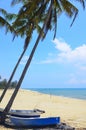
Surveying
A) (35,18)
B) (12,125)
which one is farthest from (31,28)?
(12,125)

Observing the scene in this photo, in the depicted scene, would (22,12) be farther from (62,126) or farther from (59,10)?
(62,126)

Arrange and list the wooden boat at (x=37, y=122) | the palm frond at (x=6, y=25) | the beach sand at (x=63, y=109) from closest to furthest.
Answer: the wooden boat at (x=37, y=122) < the beach sand at (x=63, y=109) < the palm frond at (x=6, y=25)

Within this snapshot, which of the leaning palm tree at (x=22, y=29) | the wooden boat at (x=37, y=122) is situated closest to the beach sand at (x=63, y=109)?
the wooden boat at (x=37, y=122)

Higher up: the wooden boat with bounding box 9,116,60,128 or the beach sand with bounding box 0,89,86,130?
the beach sand with bounding box 0,89,86,130

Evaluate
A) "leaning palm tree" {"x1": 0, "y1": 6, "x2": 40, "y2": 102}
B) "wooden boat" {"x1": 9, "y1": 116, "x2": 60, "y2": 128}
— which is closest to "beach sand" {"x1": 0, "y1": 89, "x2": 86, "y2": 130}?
"wooden boat" {"x1": 9, "y1": 116, "x2": 60, "y2": 128}

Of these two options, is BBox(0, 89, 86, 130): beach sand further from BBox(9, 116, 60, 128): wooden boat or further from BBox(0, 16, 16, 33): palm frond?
BBox(0, 16, 16, 33): palm frond

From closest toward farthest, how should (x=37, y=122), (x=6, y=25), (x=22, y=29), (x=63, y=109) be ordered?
(x=37, y=122)
(x=6, y=25)
(x=22, y=29)
(x=63, y=109)

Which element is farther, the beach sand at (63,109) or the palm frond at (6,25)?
the palm frond at (6,25)

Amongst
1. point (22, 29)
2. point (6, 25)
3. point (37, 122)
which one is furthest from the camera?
point (22, 29)

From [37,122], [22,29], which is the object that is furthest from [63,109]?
[37,122]

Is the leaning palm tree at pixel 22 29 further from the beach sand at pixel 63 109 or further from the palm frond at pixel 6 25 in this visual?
the beach sand at pixel 63 109

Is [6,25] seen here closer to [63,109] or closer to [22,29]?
[22,29]

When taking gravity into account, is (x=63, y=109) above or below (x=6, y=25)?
below

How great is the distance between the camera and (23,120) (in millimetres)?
18500
